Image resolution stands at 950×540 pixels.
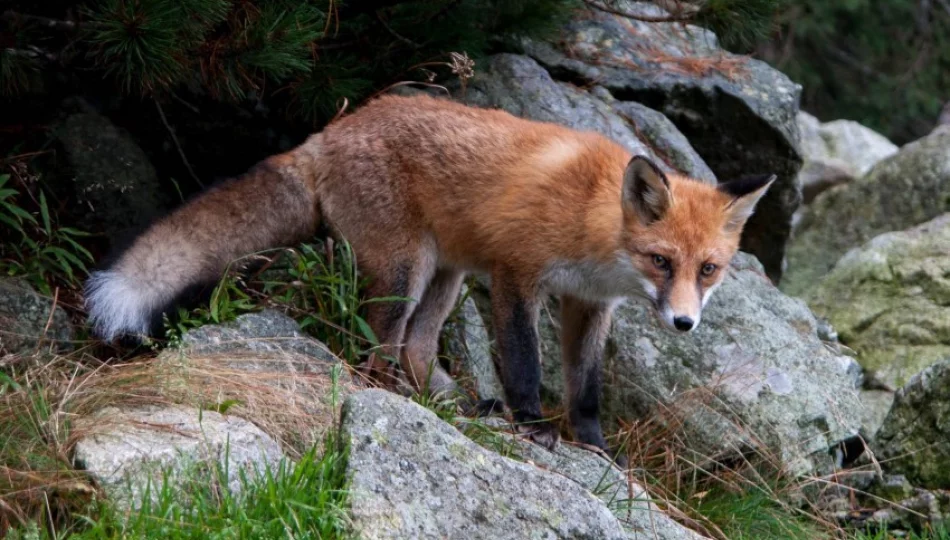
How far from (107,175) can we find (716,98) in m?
3.83

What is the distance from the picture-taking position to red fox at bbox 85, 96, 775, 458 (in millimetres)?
4902

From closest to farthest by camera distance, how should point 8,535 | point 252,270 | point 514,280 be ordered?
1. point 8,535
2. point 514,280
3. point 252,270

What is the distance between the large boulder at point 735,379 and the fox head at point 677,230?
0.85m

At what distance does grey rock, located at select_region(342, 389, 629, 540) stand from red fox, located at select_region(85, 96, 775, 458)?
117 centimetres

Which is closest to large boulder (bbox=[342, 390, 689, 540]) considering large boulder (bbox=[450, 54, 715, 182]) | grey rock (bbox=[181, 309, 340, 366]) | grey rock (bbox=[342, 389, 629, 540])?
grey rock (bbox=[342, 389, 629, 540])

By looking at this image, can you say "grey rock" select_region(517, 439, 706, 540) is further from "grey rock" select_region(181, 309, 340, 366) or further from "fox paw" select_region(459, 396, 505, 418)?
"grey rock" select_region(181, 309, 340, 366)

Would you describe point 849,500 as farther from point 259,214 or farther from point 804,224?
point 804,224

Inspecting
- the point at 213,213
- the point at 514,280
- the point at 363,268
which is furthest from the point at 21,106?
the point at 514,280

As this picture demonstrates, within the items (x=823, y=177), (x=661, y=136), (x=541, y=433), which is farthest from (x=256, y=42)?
(x=823, y=177)

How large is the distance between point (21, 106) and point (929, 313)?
550cm

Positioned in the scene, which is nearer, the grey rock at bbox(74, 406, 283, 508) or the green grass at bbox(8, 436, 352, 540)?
the green grass at bbox(8, 436, 352, 540)

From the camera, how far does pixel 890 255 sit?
7422mm

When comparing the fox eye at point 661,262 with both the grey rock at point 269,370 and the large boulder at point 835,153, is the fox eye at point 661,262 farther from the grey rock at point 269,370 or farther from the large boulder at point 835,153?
the large boulder at point 835,153

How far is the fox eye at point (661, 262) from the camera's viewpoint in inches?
191
